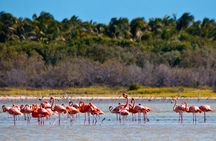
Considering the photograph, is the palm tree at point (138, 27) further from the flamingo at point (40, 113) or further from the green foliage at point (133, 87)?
the flamingo at point (40, 113)

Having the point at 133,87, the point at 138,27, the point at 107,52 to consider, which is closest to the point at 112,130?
the point at 133,87

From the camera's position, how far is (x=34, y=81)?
72062 mm

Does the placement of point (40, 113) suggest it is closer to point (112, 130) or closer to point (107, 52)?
point (112, 130)

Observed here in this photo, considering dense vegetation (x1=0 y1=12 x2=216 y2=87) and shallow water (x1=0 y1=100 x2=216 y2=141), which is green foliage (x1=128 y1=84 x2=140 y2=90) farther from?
shallow water (x1=0 y1=100 x2=216 y2=141)

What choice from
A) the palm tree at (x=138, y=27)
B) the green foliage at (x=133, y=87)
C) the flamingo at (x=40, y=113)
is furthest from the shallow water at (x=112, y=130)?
the palm tree at (x=138, y=27)

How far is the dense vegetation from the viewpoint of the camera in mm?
71812

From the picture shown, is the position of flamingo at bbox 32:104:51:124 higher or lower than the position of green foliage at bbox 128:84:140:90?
lower

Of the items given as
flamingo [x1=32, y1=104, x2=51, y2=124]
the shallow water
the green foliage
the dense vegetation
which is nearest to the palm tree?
the dense vegetation

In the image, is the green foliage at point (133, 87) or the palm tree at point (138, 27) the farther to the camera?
the palm tree at point (138, 27)

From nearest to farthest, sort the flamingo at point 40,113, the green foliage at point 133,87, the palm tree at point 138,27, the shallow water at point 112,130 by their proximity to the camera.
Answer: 1. the shallow water at point 112,130
2. the flamingo at point 40,113
3. the green foliage at point 133,87
4. the palm tree at point 138,27

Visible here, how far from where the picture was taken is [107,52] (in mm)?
80562

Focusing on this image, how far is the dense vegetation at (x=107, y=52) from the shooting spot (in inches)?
2827

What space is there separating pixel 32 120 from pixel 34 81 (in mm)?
40346

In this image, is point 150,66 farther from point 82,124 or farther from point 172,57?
point 82,124
